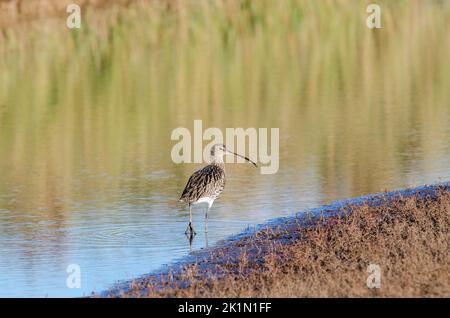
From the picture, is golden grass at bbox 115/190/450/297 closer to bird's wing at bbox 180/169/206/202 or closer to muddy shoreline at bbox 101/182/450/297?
muddy shoreline at bbox 101/182/450/297

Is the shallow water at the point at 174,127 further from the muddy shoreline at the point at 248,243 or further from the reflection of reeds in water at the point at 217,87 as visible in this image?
the muddy shoreline at the point at 248,243

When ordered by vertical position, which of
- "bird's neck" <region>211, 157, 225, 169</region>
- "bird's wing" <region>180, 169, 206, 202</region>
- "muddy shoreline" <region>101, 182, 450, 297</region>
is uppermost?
"bird's neck" <region>211, 157, 225, 169</region>

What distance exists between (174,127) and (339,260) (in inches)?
612

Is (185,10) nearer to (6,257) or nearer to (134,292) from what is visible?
(6,257)

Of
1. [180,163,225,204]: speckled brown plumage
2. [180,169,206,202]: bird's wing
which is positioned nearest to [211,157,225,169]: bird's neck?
[180,163,225,204]: speckled brown plumage

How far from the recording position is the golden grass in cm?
1241

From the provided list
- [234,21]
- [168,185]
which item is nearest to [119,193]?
[168,185]

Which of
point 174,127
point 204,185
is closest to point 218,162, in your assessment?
point 204,185

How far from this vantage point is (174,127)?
2925 cm

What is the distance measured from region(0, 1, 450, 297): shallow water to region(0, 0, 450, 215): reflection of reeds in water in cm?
8

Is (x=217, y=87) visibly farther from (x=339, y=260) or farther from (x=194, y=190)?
(x=339, y=260)

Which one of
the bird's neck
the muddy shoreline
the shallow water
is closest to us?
the muddy shoreline

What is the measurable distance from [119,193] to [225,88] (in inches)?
541

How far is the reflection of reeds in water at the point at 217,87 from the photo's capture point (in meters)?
25.3
